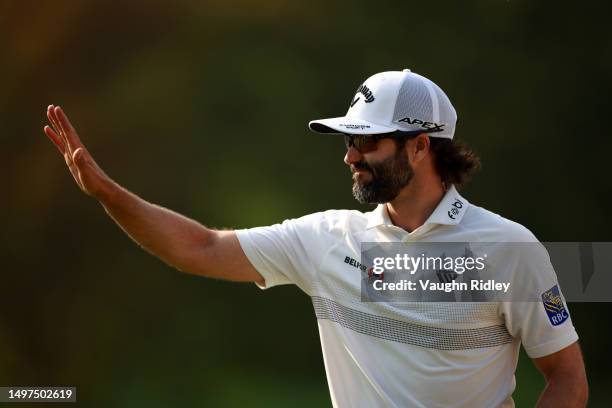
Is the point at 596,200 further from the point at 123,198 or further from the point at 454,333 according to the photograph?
the point at 123,198

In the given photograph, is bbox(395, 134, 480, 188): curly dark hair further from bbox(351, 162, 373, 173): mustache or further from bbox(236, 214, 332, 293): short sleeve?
bbox(236, 214, 332, 293): short sleeve

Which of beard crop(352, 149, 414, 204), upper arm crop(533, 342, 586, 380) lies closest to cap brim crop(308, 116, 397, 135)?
beard crop(352, 149, 414, 204)

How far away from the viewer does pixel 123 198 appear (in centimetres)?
328

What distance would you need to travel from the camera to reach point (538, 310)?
3.27 metres

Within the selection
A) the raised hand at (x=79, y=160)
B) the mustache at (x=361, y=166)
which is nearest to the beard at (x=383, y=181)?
the mustache at (x=361, y=166)

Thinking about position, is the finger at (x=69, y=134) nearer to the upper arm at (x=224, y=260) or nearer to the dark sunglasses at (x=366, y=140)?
the upper arm at (x=224, y=260)

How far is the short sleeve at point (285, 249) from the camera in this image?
353cm

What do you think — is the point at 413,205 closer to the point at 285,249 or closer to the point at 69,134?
the point at 285,249

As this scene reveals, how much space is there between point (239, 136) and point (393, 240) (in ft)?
12.9

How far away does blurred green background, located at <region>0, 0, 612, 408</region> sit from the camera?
277 inches

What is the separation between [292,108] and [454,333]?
4199 mm

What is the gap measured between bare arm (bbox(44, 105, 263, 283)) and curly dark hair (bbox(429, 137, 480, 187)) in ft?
2.39

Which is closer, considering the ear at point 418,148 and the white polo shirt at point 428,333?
the white polo shirt at point 428,333

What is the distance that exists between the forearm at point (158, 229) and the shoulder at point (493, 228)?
857 mm
